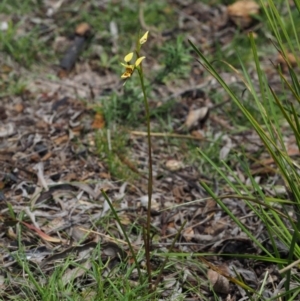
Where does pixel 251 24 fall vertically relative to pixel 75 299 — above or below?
below

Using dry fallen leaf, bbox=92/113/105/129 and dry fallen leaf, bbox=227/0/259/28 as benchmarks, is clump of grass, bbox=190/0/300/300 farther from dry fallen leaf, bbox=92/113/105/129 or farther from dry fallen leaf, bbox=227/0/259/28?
dry fallen leaf, bbox=227/0/259/28

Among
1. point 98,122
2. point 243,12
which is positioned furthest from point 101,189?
point 243,12

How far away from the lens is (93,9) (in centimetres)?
441

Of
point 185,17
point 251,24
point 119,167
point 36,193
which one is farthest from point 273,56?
point 36,193

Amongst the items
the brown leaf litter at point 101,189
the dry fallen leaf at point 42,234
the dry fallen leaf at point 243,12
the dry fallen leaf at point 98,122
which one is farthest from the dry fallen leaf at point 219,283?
the dry fallen leaf at point 243,12

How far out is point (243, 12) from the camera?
458 centimetres

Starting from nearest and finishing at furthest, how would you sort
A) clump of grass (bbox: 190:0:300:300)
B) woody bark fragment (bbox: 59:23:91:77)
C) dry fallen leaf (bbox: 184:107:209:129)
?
clump of grass (bbox: 190:0:300:300), dry fallen leaf (bbox: 184:107:209:129), woody bark fragment (bbox: 59:23:91:77)

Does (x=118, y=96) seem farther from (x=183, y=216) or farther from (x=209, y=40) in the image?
(x=209, y=40)

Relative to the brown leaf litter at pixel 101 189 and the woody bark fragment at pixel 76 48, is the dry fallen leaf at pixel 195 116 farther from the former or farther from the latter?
the woody bark fragment at pixel 76 48

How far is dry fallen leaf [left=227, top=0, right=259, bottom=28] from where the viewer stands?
4551mm

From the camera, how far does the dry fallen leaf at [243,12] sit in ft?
14.9

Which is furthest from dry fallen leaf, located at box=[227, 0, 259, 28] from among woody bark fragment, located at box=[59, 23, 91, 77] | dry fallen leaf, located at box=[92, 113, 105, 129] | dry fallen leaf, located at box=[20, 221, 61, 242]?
dry fallen leaf, located at box=[20, 221, 61, 242]

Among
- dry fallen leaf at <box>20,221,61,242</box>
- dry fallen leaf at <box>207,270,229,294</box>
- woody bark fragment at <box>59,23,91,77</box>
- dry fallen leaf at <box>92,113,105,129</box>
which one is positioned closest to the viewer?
dry fallen leaf at <box>207,270,229,294</box>

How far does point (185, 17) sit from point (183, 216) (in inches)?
88.3
